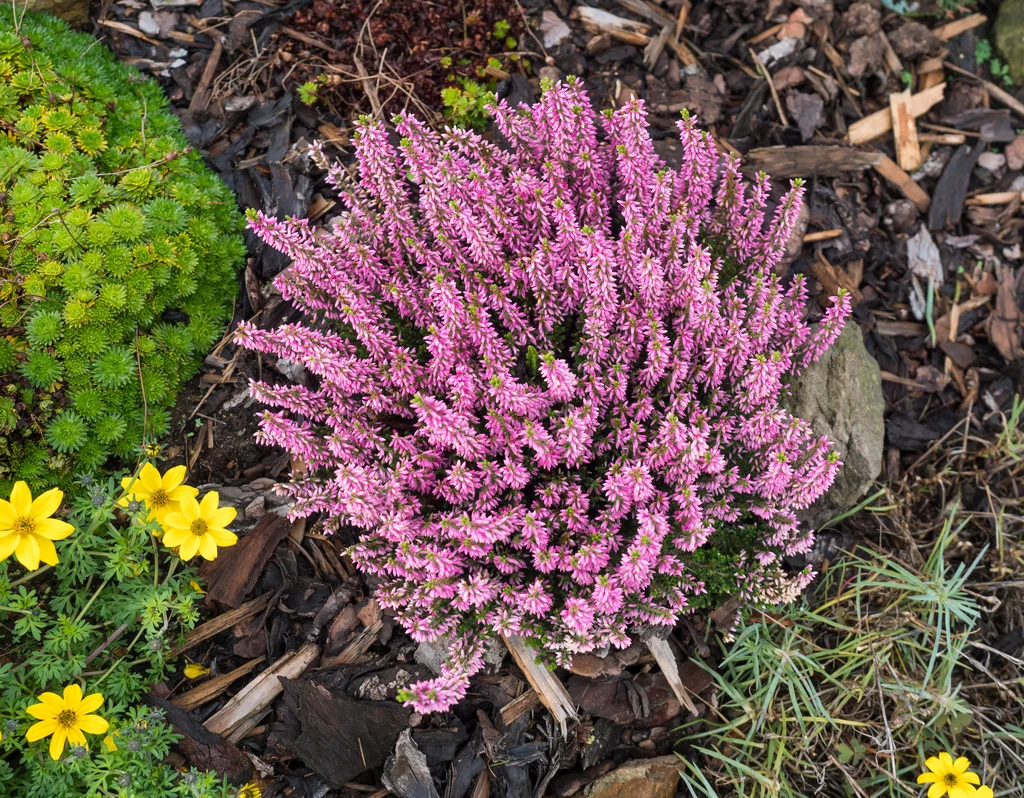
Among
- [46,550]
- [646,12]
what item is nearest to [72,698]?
[46,550]

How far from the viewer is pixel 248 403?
4273 millimetres

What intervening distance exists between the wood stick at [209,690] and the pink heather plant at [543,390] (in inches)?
33.0

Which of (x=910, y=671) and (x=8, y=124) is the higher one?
(x=8, y=124)

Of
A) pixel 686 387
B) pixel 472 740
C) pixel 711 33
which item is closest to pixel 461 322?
pixel 686 387

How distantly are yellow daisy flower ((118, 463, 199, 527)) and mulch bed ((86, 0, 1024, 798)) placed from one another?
2.31ft

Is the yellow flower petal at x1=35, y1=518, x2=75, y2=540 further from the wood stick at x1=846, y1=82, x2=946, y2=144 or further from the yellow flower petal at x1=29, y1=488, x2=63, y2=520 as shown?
the wood stick at x1=846, y1=82, x2=946, y2=144

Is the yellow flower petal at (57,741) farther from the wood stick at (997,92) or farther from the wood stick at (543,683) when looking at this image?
the wood stick at (997,92)

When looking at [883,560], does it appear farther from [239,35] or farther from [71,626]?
[239,35]

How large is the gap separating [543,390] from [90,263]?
2.32 m

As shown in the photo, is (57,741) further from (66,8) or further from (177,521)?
(66,8)

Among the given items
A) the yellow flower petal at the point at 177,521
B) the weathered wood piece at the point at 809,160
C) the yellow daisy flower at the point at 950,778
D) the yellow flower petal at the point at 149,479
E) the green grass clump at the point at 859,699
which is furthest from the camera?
the weathered wood piece at the point at 809,160

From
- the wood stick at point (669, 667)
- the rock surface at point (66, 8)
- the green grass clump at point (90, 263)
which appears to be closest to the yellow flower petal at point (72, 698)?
the green grass clump at point (90, 263)

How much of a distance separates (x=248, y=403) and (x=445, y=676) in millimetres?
1916

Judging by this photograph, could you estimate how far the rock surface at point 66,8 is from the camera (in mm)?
4625
